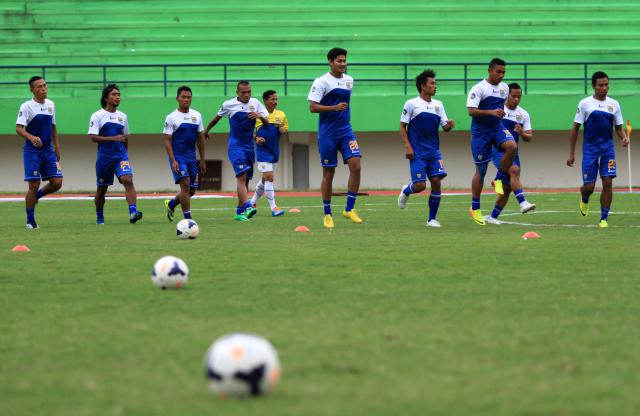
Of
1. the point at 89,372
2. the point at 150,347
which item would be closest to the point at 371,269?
the point at 150,347

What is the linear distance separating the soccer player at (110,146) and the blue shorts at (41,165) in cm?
71

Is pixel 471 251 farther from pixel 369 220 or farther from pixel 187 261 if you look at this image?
pixel 369 220

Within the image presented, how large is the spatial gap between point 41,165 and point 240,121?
321 centimetres

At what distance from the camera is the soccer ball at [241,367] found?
4.59 meters

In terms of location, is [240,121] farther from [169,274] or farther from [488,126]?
[169,274]

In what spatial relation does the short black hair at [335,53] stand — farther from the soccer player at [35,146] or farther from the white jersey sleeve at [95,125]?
the soccer player at [35,146]

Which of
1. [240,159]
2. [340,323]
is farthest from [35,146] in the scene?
[340,323]

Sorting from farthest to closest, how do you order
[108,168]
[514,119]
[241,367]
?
[514,119] → [108,168] → [241,367]

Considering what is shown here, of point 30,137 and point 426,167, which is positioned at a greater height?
point 30,137

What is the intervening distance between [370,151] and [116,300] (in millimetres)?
26100

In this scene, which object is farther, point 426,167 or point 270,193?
point 270,193

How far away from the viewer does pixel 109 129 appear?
17.3 meters

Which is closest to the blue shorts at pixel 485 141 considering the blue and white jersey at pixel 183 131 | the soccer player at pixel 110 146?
the blue and white jersey at pixel 183 131

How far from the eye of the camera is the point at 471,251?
1144cm
